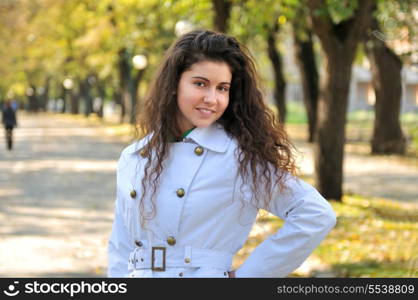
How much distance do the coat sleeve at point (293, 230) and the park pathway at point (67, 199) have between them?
713mm

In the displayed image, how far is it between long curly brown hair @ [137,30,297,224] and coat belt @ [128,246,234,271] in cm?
16

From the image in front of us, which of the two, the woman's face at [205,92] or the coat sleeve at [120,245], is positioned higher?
the woman's face at [205,92]

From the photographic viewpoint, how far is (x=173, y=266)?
2.73m

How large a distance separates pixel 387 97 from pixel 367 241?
52.7 feet

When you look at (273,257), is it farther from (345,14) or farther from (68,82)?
(68,82)

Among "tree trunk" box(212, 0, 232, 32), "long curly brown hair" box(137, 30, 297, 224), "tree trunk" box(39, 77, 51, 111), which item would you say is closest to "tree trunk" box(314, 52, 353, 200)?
"tree trunk" box(212, 0, 232, 32)

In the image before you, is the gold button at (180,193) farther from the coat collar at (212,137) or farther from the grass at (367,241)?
the grass at (367,241)

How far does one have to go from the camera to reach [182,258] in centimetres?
272

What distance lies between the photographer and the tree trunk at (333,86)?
12.9 meters

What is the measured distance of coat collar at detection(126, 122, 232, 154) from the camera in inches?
109

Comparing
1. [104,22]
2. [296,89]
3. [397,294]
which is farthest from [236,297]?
[296,89]

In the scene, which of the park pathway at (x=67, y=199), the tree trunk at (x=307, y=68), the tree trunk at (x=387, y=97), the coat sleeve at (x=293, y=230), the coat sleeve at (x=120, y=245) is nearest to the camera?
the coat sleeve at (x=293, y=230)

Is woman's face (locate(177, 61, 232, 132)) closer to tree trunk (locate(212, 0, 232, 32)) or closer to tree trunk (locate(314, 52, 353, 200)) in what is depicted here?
tree trunk (locate(314, 52, 353, 200))

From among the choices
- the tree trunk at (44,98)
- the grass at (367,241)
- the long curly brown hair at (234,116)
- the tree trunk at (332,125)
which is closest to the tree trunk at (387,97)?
the grass at (367,241)
